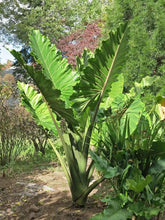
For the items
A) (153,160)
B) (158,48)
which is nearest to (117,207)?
(153,160)

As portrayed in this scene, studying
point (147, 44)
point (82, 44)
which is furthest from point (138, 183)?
point (82, 44)

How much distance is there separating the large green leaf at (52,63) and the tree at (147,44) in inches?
92.2

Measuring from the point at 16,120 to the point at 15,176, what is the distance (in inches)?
54.2

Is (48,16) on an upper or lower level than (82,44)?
upper

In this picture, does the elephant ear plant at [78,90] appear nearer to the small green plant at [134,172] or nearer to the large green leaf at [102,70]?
the large green leaf at [102,70]

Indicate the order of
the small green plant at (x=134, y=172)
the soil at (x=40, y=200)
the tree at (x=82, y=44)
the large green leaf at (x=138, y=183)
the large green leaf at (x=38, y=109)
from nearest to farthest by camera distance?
the large green leaf at (x=138, y=183) → the small green plant at (x=134, y=172) → the soil at (x=40, y=200) → the large green leaf at (x=38, y=109) → the tree at (x=82, y=44)

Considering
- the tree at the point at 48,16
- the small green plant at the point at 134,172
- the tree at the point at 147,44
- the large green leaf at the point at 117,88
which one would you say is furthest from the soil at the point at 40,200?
the tree at the point at 48,16

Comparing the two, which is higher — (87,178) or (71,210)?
(87,178)

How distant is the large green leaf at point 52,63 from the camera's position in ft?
11.3

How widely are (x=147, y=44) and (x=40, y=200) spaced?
3.84 m

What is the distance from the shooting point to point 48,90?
2.90 metres

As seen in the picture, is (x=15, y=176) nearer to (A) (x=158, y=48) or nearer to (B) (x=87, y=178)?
(B) (x=87, y=178)

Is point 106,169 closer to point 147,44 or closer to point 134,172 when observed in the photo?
point 134,172

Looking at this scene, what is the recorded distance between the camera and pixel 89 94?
316 cm
